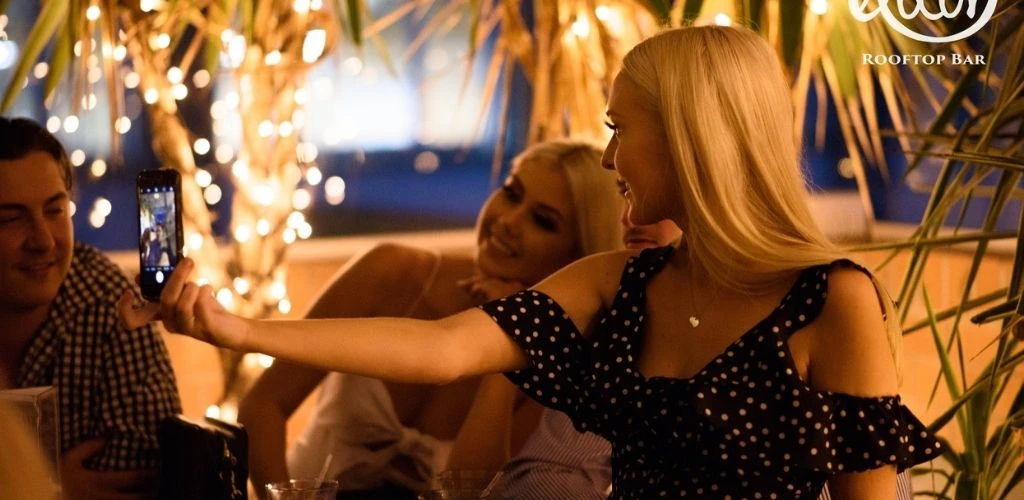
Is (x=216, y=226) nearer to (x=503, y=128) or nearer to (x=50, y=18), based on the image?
(x=503, y=128)

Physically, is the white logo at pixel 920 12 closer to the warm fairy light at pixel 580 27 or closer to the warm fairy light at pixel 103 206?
the warm fairy light at pixel 580 27

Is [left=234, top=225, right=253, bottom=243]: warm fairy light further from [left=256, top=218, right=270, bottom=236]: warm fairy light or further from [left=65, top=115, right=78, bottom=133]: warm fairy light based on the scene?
[left=65, top=115, right=78, bottom=133]: warm fairy light

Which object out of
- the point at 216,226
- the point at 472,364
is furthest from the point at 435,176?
the point at 472,364

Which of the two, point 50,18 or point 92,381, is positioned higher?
point 50,18

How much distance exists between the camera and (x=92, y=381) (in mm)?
1950

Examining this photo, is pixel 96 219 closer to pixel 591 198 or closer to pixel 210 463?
pixel 591 198

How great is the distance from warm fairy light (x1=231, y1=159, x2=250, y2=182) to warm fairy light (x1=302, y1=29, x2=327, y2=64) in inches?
13.2

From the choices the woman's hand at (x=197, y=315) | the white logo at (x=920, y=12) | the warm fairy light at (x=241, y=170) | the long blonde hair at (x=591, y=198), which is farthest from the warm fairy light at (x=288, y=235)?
the woman's hand at (x=197, y=315)

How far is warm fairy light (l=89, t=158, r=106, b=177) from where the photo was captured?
3.90m

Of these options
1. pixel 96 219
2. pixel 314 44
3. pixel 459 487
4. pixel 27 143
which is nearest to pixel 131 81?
pixel 96 219

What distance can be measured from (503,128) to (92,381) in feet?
3.67

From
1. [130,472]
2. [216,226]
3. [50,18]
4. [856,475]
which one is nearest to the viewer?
[856,475]

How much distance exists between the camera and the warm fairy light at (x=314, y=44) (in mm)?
2564

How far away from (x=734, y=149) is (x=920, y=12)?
1.02 m
